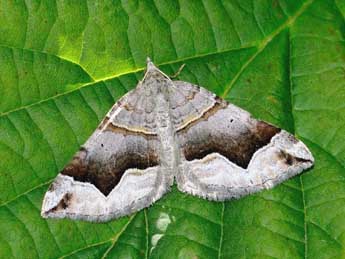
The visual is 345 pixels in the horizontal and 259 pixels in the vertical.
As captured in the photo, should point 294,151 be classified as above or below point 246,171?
above

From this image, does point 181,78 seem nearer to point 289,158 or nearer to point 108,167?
point 108,167

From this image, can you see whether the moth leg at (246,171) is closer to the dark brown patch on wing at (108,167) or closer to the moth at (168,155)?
the moth at (168,155)

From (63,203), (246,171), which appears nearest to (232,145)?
(246,171)

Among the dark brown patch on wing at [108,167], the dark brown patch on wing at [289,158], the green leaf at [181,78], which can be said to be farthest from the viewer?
the dark brown patch on wing at [108,167]

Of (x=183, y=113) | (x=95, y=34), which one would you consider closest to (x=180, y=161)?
(x=183, y=113)

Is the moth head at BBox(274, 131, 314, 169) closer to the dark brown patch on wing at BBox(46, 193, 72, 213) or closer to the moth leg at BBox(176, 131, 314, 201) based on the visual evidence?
the moth leg at BBox(176, 131, 314, 201)

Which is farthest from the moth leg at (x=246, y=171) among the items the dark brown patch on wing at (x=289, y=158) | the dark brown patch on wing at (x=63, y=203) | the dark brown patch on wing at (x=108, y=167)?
the dark brown patch on wing at (x=63, y=203)

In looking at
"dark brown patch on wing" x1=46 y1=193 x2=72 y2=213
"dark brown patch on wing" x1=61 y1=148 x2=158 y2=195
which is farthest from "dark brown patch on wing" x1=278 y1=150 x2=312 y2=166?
"dark brown patch on wing" x1=46 y1=193 x2=72 y2=213
